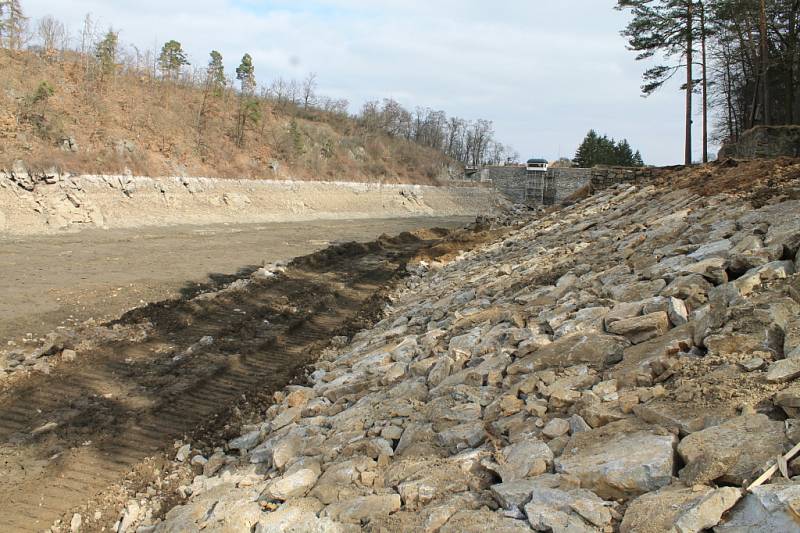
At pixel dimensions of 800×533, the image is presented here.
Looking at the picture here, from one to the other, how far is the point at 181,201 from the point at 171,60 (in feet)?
68.2

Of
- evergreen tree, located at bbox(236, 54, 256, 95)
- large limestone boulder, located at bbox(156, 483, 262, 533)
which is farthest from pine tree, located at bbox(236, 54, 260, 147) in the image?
large limestone boulder, located at bbox(156, 483, 262, 533)

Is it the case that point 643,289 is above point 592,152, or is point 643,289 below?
below

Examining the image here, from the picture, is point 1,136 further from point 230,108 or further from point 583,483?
point 583,483

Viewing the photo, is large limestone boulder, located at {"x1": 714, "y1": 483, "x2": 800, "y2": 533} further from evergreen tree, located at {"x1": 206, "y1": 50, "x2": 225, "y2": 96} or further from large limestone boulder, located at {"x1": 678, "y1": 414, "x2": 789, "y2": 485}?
evergreen tree, located at {"x1": 206, "y1": 50, "x2": 225, "y2": 96}

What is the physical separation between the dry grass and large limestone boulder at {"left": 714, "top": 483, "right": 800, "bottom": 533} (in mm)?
30202

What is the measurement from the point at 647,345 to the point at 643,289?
4.88ft

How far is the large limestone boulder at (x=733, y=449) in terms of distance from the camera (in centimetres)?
308

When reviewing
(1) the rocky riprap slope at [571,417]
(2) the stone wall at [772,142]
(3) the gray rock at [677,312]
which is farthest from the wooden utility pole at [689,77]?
(3) the gray rock at [677,312]

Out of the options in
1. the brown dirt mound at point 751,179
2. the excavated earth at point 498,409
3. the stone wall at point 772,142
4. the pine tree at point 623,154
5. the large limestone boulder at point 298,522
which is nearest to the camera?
the excavated earth at point 498,409

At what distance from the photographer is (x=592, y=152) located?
65500 mm

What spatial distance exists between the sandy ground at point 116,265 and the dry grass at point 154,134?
6.34 metres

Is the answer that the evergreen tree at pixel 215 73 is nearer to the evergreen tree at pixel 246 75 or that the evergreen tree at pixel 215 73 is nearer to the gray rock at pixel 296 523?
the evergreen tree at pixel 246 75

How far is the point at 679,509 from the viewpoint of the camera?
116 inches

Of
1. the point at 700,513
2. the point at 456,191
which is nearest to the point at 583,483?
the point at 700,513
